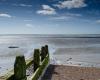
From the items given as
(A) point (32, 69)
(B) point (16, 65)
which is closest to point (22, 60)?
(B) point (16, 65)

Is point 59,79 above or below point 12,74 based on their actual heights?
below

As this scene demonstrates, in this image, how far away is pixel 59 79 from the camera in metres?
7.25

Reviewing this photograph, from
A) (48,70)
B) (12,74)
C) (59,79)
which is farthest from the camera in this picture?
(48,70)

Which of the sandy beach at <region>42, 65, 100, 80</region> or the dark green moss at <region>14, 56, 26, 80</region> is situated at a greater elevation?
the dark green moss at <region>14, 56, 26, 80</region>

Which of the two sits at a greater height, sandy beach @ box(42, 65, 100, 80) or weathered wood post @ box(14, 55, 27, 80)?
weathered wood post @ box(14, 55, 27, 80)

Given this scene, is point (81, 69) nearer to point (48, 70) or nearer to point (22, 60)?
point (48, 70)

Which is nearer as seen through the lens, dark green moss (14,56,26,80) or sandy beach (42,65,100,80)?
dark green moss (14,56,26,80)

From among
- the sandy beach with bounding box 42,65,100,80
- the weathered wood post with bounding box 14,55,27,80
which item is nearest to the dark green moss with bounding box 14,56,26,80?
the weathered wood post with bounding box 14,55,27,80

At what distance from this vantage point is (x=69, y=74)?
8094mm

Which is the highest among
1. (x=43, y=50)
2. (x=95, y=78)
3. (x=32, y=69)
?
(x=43, y=50)

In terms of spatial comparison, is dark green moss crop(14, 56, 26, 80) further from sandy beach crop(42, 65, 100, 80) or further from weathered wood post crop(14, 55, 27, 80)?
sandy beach crop(42, 65, 100, 80)

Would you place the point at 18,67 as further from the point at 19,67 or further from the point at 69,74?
the point at 69,74

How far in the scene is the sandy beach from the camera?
295 inches

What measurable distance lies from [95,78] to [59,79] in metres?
1.66
